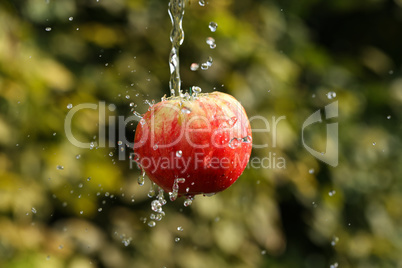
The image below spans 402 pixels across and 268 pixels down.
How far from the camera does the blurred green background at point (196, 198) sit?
5.69 feet

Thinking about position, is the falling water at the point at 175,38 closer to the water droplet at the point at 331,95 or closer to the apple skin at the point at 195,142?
the apple skin at the point at 195,142

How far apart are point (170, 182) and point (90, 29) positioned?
107 cm

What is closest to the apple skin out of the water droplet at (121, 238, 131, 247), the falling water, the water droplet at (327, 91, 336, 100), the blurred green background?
the falling water

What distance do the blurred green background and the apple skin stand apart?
79 cm

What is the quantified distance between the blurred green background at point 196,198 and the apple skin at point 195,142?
2.58 ft

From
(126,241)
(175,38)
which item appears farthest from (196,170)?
(126,241)

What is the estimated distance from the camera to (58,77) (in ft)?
5.74

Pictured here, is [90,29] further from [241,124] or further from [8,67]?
[241,124]

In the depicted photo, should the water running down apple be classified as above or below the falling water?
below

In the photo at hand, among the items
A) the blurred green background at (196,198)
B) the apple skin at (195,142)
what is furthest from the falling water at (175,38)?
the blurred green background at (196,198)

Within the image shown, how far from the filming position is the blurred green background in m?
1.74

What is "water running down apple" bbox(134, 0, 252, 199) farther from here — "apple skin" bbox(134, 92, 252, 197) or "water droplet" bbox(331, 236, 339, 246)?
"water droplet" bbox(331, 236, 339, 246)

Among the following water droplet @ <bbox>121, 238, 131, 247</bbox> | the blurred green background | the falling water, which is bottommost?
water droplet @ <bbox>121, 238, 131, 247</bbox>

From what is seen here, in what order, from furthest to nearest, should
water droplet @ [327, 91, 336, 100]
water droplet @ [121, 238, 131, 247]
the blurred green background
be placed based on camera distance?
water droplet @ [327, 91, 336, 100] → water droplet @ [121, 238, 131, 247] → the blurred green background
